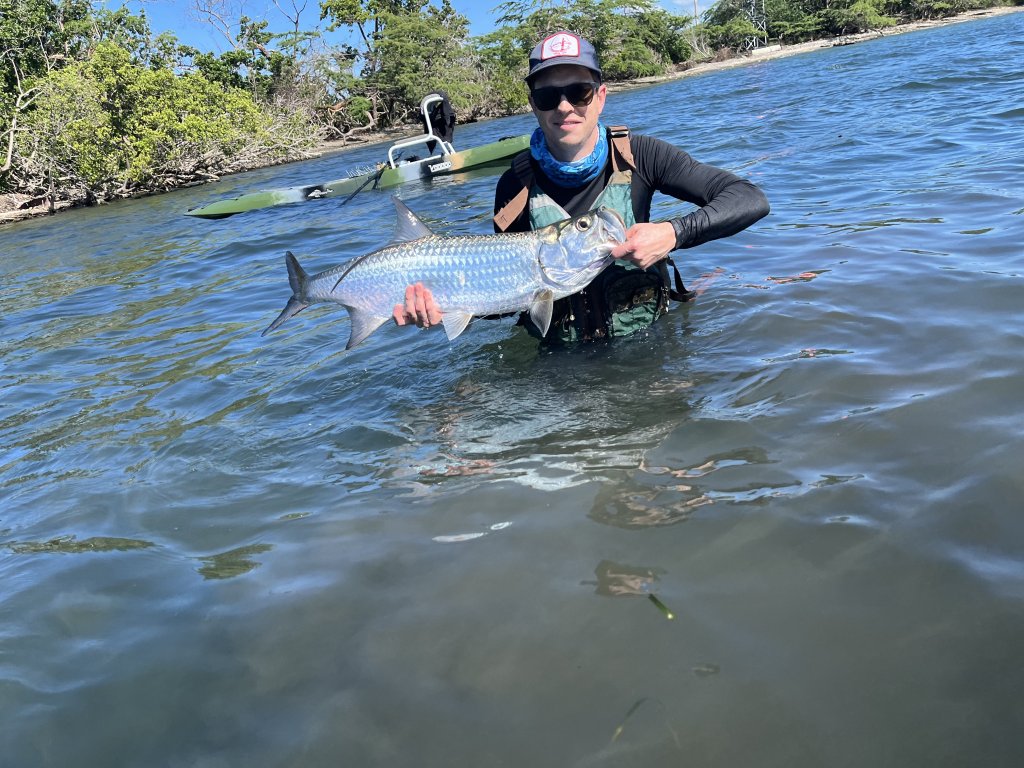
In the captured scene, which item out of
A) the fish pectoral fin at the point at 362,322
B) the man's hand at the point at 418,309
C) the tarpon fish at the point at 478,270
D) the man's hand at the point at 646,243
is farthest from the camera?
the fish pectoral fin at the point at 362,322

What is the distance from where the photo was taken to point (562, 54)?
4.30 m

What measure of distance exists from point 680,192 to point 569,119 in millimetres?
919

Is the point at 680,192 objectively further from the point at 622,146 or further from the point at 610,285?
the point at 610,285

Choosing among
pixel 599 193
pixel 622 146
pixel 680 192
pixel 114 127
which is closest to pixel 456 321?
pixel 599 193

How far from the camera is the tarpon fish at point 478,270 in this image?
4141 millimetres

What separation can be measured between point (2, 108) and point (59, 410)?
29181 millimetres

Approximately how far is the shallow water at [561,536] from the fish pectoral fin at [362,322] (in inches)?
23.9

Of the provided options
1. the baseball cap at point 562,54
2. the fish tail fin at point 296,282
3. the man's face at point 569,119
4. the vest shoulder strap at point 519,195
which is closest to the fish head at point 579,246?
the man's face at point 569,119

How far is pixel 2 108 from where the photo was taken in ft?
91.7

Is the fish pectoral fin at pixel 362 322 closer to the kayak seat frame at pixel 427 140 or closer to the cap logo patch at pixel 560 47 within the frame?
the cap logo patch at pixel 560 47

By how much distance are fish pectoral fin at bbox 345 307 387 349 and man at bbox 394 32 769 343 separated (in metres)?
0.17

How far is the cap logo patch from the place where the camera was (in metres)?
4.32

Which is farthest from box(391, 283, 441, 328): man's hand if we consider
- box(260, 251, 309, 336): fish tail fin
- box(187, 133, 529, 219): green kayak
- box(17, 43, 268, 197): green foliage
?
box(17, 43, 268, 197): green foliage

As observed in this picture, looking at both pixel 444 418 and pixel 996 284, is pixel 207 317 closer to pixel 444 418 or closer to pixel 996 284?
pixel 444 418
